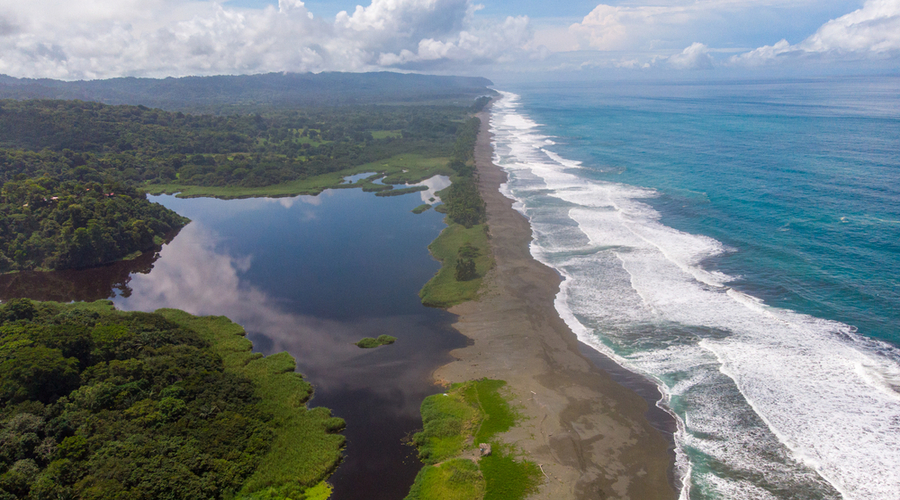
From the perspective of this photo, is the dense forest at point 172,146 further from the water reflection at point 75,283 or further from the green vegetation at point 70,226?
the water reflection at point 75,283

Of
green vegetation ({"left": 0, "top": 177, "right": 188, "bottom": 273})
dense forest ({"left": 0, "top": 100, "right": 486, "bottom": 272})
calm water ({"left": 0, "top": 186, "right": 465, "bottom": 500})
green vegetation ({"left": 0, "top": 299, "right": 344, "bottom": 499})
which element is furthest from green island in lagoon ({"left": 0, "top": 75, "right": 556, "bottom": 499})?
calm water ({"left": 0, "top": 186, "right": 465, "bottom": 500})

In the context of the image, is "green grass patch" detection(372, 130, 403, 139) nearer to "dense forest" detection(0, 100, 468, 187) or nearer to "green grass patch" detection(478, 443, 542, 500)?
"dense forest" detection(0, 100, 468, 187)

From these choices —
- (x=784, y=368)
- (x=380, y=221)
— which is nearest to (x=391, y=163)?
(x=380, y=221)

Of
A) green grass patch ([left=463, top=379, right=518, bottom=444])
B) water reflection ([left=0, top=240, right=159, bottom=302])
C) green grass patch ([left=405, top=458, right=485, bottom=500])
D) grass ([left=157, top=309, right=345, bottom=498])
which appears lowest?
green grass patch ([left=405, top=458, right=485, bottom=500])

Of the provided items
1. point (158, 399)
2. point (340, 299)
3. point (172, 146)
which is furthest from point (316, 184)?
point (158, 399)

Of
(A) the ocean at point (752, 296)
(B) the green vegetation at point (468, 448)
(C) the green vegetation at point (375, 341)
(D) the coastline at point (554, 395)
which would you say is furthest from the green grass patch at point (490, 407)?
(A) the ocean at point (752, 296)
